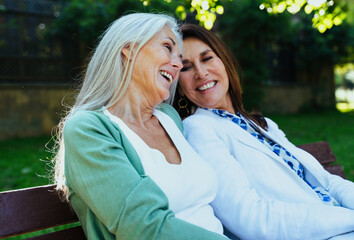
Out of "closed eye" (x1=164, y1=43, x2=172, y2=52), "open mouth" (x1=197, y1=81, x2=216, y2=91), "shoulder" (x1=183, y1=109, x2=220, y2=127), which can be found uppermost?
"closed eye" (x1=164, y1=43, x2=172, y2=52)

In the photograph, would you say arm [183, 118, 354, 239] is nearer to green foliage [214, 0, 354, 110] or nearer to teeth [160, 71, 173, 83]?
teeth [160, 71, 173, 83]

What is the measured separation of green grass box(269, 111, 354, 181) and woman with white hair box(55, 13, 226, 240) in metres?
4.58

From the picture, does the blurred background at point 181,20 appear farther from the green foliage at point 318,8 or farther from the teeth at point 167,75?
the teeth at point 167,75

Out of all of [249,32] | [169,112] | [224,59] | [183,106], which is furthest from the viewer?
[249,32]

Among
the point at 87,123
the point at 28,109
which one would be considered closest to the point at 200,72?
the point at 87,123

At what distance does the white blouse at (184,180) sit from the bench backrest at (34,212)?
52 centimetres

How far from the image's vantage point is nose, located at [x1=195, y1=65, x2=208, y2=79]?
237 cm

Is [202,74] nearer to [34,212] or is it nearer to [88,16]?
[34,212]

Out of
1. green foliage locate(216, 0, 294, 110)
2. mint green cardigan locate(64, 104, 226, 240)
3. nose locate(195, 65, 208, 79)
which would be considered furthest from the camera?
green foliage locate(216, 0, 294, 110)

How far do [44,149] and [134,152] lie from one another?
6182mm

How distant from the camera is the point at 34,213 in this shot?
1.77 m

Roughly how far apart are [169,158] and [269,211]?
566 millimetres

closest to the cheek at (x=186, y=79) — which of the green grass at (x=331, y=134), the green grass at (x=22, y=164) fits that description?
the green grass at (x=22, y=164)

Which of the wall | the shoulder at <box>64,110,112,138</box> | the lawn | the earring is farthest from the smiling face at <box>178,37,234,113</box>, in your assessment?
the wall
